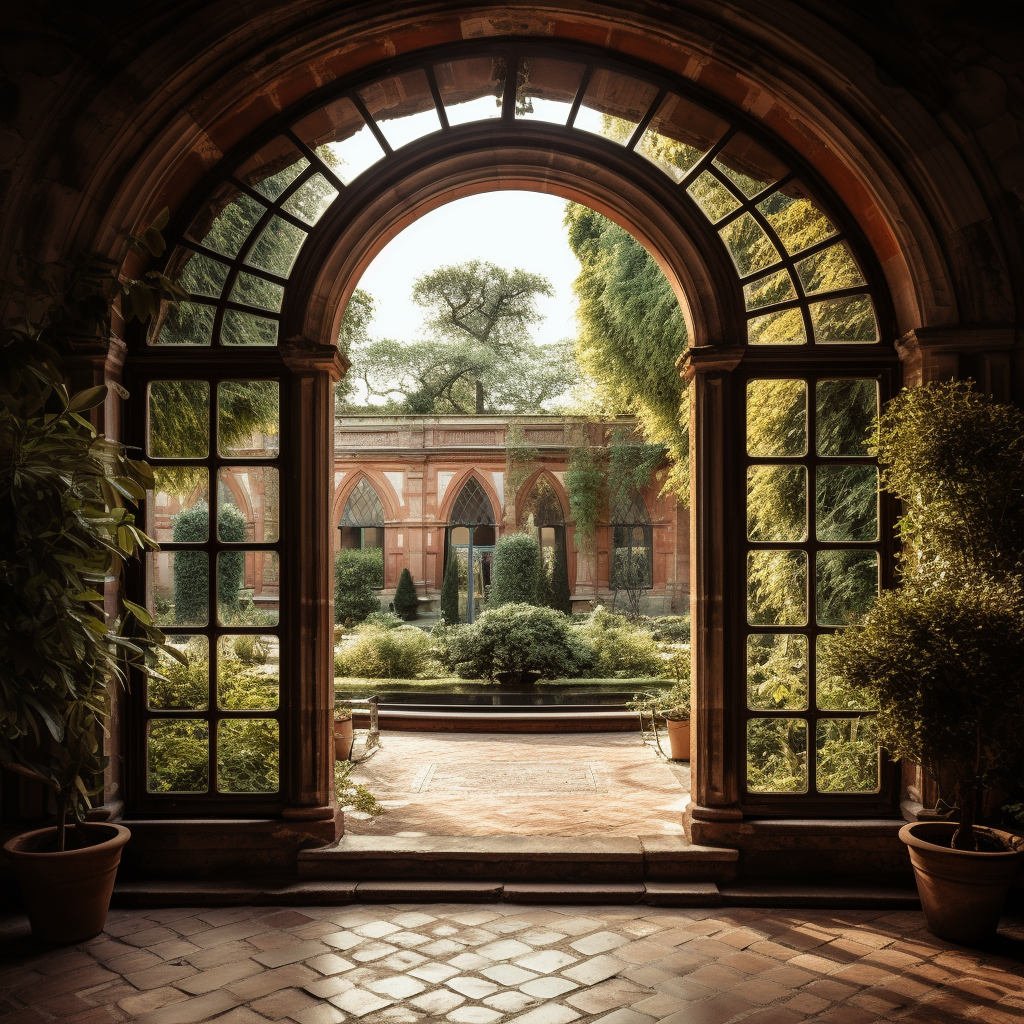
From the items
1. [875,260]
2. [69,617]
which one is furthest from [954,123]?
[69,617]

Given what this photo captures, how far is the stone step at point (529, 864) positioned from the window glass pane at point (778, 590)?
47.7 inches

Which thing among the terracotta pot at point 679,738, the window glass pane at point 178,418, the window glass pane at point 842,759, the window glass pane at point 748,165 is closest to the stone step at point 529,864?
the window glass pane at point 842,759

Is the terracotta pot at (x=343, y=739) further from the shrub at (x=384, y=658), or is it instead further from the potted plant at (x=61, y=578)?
the shrub at (x=384, y=658)

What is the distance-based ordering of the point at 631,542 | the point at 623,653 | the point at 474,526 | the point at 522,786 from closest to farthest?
the point at 522,786
the point at 623,653
the point at 631,542
the point at 474,526

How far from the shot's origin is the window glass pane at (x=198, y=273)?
4.53m

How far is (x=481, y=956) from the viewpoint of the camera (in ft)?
11.6

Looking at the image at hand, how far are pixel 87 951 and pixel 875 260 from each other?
16.3 feet

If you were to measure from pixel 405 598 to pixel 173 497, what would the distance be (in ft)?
54.6

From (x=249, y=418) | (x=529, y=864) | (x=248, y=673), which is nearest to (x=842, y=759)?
(x=529, y=864)

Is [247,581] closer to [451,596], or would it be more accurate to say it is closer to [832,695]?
[832,695]

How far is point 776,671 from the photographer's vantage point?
15.0ft

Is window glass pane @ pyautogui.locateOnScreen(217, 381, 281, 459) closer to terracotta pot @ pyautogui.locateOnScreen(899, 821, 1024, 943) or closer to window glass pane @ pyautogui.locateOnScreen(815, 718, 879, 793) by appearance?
window glass pane @ pyautogui.locateOnScreen(815, 718, 879, 793)

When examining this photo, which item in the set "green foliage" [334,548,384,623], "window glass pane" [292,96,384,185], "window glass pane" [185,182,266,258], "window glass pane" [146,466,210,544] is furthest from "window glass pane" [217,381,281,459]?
"green foliage" [334,548,384,623]

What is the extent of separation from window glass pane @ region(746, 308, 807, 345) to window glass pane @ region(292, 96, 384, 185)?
2.22m
